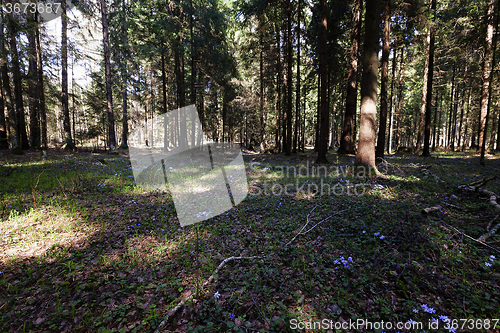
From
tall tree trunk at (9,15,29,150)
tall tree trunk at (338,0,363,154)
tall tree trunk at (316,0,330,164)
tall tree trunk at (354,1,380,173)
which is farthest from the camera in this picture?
tall tree trunk at (338,0,363,154)

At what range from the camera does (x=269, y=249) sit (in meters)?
4.12

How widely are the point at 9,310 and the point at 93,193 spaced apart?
17.2 feet

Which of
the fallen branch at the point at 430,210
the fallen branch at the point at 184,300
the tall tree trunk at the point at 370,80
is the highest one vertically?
the tall tree trunk at the point at 370,80

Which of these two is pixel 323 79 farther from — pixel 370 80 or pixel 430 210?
pixel 430 210

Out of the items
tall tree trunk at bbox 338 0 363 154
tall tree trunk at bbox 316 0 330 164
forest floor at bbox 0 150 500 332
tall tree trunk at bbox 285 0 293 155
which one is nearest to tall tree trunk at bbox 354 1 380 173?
forest floor at bbox 0 150 500 332

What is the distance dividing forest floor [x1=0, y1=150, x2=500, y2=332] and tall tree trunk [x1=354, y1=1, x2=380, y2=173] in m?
2.24

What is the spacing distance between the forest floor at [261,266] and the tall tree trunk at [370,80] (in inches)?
88.3

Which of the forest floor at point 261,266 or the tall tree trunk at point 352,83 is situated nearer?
the forest floor at point 261,266

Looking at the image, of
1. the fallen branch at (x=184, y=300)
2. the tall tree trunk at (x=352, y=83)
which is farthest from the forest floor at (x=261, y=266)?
the tall tree trunk at (x=352, y=83)

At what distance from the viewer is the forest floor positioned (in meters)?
2.51

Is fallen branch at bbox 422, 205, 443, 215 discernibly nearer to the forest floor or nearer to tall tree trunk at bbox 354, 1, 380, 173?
the forest floor

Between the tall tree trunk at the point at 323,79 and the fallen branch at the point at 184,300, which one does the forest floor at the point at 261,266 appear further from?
the tall tree trunk at the point at 323,79

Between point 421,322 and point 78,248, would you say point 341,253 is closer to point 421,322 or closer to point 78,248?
point 421,322

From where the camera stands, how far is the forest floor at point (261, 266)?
8.23 ft
